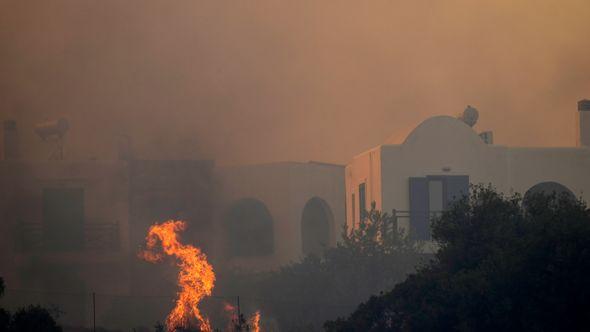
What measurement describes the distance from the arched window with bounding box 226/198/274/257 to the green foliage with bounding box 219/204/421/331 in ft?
28.7

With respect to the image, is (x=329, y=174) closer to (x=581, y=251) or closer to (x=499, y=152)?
(x=499, y=152)

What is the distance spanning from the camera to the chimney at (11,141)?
45938 millimetres

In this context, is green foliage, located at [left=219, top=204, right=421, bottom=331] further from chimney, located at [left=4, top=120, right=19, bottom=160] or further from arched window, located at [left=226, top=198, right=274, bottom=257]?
chimney, located at [left=4, top=120, right=19, bottom=160]

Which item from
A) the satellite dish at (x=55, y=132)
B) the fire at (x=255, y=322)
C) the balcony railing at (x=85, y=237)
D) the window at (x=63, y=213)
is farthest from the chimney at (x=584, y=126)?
the satellite dish at (x=55, y=132)

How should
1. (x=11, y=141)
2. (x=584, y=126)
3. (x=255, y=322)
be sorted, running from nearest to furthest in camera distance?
(x=255, y=322), (x=584, y=126), (x=11, y=141)

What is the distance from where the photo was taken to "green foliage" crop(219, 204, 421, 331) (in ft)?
110

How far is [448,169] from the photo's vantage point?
35.7 metres

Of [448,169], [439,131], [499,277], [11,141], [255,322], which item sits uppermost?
[11,141]

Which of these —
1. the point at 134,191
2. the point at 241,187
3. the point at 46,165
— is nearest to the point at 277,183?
the point at 241,187

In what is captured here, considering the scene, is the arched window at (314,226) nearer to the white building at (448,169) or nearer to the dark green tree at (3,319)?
the white building at (448,169)

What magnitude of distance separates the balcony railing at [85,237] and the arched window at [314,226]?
8.41 metres

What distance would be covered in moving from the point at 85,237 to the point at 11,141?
607 cm

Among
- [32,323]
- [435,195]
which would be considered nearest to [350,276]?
[435,195]

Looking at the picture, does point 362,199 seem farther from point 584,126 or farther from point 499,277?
point 499,277
